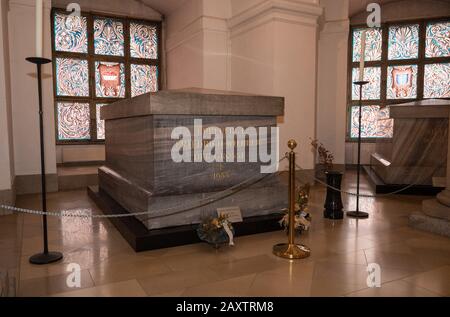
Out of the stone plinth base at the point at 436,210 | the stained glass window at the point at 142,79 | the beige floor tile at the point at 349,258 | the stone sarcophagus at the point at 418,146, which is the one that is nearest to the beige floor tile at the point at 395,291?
the beige floor tile at the point at 349,258

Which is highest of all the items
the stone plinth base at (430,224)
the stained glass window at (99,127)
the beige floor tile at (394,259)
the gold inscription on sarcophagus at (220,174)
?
the stained glass window at (99,127)

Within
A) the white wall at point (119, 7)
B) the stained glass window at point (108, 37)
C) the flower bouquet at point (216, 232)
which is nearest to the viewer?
the flower bouquet at point (216, 232)

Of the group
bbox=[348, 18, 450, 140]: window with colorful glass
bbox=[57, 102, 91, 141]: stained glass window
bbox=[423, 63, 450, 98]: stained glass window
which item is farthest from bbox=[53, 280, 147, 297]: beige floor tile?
bbox=[423, 63, 450, 98]: stained glass window

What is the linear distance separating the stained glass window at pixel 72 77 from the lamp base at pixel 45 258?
6843 mm

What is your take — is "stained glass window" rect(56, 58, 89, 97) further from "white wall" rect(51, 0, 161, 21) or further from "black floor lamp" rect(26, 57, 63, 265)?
"black floor lamp" rect(26, 57, 63, 265)

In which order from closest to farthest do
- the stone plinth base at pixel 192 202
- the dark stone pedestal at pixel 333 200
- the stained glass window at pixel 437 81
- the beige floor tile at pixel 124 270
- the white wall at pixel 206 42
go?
1. the beige floor tile at pixel 124 270
2. the stone plinth base at pixel 192 202
3. the dark stone pedestal at pixel 333 200
4. the white wall at pixel 206 42
5. the stained glass window at pixel 437 81

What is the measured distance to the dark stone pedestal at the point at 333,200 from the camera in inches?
184

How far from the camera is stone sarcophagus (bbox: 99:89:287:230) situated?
12.0 ft

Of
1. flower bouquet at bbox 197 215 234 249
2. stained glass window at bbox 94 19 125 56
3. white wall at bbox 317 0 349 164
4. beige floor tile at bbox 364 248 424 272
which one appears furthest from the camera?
stained glass window at bbox 94 19 125 56

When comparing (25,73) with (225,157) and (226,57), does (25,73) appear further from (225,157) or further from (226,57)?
(225,157)

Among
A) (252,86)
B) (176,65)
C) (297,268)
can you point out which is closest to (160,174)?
(297,268)

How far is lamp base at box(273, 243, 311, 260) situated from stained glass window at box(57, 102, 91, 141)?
24.5 feet

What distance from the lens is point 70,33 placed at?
9234 millimetres

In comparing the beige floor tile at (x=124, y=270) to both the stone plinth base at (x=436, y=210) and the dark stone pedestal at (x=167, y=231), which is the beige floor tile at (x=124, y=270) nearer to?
the dark stone pedestal at (x=167, y=231)
